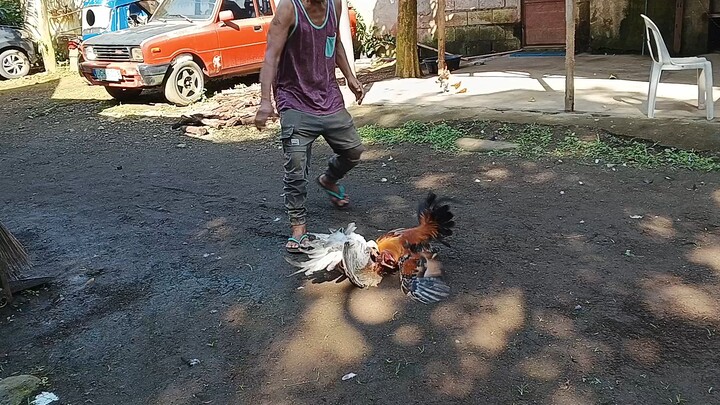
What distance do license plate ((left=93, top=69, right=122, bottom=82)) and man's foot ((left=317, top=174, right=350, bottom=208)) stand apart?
6018 millimetres

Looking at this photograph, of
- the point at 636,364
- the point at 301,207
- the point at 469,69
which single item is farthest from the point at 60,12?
the point at 636,364

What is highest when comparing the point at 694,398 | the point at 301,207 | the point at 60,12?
the point at 60,12

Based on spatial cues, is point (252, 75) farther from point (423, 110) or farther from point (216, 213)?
point (216, 213)

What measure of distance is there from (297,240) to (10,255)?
5.26 ft

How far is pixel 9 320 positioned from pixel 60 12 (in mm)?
14117

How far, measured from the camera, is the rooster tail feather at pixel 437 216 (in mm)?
3539

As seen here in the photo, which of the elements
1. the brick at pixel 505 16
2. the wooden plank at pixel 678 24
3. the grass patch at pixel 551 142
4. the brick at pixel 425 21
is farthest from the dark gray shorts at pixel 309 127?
the brick at pixel 425 21

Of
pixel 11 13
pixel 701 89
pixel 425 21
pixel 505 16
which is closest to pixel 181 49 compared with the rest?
pixel 425 21

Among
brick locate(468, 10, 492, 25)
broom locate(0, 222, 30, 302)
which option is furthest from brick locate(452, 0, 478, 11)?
broom locate(0, 222, 30, 302)

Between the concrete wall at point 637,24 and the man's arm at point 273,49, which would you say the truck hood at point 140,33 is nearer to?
the man's arm at point 273,49

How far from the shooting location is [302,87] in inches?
151

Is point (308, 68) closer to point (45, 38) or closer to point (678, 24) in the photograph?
point (678, 24)

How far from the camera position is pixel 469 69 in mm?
10836

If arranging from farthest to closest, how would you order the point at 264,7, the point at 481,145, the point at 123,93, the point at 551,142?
the point at 264,7 < the point at 123,93 < the point at 481,145 < the point at 551,142
